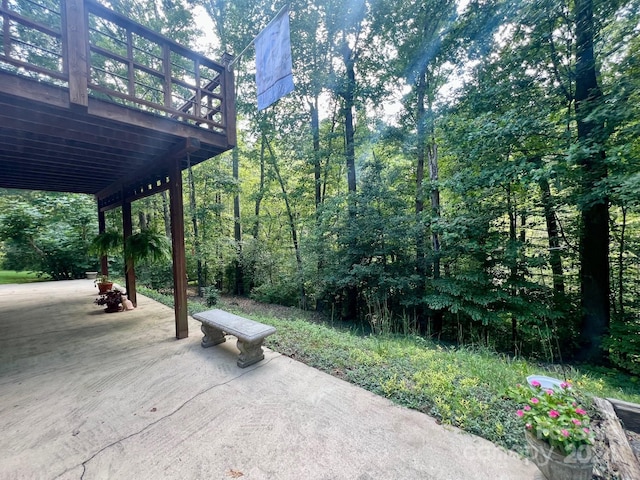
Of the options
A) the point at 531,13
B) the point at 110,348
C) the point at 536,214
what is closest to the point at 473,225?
the point at 536,214

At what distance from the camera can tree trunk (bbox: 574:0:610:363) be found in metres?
3.75

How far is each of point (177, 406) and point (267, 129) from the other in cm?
783

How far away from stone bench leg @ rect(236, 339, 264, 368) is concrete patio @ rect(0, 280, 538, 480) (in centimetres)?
9

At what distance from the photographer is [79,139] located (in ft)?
9.93

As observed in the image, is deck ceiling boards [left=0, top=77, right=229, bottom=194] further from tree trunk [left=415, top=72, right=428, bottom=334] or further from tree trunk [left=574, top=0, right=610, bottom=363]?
tree trunk [left=574, top=0, right=610, bottom=363]

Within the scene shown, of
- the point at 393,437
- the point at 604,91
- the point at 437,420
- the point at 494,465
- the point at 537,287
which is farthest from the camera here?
the point at 537,287

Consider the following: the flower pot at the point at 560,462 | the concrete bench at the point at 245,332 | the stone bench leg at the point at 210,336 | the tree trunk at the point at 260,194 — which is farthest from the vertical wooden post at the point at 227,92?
the tree trunk at the point at 260,194

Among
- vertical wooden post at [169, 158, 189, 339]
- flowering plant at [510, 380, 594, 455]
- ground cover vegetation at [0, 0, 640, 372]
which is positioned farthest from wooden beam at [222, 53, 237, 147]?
flowering plant at [510, 380, 594, 455]

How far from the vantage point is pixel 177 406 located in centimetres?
216

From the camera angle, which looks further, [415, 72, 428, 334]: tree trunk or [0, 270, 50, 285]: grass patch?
[0, 270, 50, 285]: grass patch

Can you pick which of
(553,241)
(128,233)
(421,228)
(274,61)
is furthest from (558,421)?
(128,233)

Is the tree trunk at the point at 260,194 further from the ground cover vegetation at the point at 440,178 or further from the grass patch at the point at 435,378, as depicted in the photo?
the grass patch at the point at 435,378

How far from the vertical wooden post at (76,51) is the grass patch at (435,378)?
3.28 meters

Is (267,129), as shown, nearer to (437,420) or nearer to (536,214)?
(536,214)
